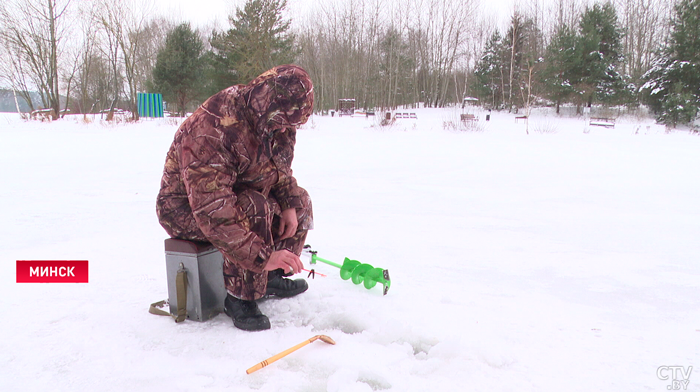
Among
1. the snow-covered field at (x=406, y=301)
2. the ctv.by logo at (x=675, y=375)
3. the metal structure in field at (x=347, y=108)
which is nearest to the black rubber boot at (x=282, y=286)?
the snow-covered field at (x=406, y=301)

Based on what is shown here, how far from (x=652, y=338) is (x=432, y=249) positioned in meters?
1.31

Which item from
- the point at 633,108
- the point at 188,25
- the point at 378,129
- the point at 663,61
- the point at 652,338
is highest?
the point at 188,25

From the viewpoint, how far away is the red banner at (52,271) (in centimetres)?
211

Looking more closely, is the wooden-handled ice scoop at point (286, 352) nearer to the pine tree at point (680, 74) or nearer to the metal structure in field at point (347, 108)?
the metal structure in field at point (347, 108)

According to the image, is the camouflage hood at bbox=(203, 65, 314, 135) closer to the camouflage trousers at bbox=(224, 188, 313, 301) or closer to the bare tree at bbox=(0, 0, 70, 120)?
the camouflage trousers at bbox=(224, 188, 313, 301)

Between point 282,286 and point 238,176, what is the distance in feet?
2.13

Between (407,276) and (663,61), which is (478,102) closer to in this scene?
(663,61)

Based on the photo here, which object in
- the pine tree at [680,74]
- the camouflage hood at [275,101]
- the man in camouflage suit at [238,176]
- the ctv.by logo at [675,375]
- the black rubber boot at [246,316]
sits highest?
the pine tree at [680,74]

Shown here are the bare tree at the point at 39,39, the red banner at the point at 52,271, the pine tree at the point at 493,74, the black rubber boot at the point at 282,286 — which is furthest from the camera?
the pine tree at the point at 493,74

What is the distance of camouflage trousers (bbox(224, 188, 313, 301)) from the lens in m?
1.55

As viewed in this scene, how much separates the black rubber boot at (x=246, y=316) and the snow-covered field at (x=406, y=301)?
3 cm

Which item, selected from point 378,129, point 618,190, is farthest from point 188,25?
point 618,190

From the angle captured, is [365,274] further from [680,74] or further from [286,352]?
[680,74]

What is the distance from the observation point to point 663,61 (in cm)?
2169
